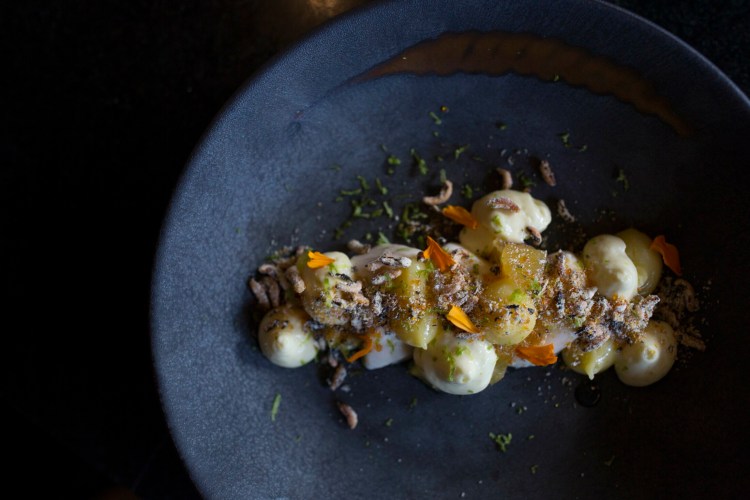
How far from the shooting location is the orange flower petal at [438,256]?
1.37m

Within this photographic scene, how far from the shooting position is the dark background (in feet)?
5.30

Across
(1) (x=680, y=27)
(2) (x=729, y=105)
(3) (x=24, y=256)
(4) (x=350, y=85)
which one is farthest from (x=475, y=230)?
(3) (x=24, y=256)

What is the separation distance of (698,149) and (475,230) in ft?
1.87

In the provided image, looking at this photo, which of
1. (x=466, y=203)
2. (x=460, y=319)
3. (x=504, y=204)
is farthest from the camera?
(x=466, y=203)

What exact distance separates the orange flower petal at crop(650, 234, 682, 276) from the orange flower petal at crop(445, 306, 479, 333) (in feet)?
1.71

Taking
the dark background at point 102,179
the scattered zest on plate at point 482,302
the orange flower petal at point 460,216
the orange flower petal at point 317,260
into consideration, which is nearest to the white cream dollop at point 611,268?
the scattered zest on plate at point 482,302

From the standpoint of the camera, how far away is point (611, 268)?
55.2 inches

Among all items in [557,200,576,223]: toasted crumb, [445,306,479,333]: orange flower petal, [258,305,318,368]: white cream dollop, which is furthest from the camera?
[557,200,576,223]: toasted crumb

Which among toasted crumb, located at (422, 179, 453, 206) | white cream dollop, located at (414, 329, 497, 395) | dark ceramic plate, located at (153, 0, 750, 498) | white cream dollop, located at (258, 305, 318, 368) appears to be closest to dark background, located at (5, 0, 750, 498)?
dark ceramic plate, located at (153, 0, 750, 498)

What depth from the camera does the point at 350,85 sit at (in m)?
1.49

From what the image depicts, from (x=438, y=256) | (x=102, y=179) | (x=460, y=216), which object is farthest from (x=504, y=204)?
(x=102, y=179)

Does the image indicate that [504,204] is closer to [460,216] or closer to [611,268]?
[460,216]

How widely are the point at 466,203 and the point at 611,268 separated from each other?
0.38 metres

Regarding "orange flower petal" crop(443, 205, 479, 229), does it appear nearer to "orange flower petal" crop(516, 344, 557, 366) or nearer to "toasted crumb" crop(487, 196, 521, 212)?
"toasted crumb" crop(487, 196, 521, 212)
